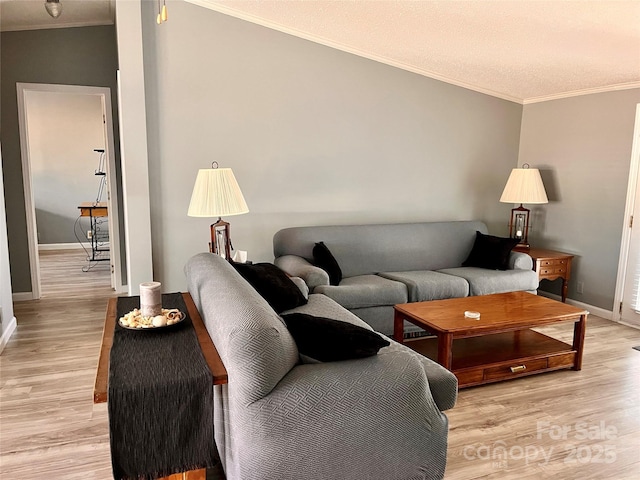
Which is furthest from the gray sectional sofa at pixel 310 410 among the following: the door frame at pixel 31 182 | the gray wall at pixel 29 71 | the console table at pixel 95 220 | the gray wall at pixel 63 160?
the gray wall at pixel 63 160

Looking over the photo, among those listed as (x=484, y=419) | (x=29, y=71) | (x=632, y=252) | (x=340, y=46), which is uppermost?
(x=340, y=46)

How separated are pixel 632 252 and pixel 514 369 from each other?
6.94 feet

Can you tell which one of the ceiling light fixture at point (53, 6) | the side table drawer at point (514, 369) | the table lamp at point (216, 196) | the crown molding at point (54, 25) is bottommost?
the side table drawer at point (514, 369)

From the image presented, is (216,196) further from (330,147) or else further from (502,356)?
(502,356)

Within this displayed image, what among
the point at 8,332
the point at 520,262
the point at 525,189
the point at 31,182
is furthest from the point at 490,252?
the point at 31,182

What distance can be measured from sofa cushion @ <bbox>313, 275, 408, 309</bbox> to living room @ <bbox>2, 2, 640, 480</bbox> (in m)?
1.03

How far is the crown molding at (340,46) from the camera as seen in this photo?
4182mm

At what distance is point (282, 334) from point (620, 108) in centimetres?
423

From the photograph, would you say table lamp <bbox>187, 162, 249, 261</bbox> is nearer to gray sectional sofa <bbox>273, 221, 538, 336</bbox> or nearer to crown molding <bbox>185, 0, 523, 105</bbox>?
gray sectional sofa <bbox>273, 221, 538, 336</bbox>

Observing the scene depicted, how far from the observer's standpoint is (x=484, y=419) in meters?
2.84

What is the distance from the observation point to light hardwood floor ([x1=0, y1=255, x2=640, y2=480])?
7.82ft

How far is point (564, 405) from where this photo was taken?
3029mm

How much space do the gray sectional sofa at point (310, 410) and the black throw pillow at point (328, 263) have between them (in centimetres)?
195

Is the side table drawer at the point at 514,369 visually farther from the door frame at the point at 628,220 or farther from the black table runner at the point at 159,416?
the black table runner at the point at 159,416
